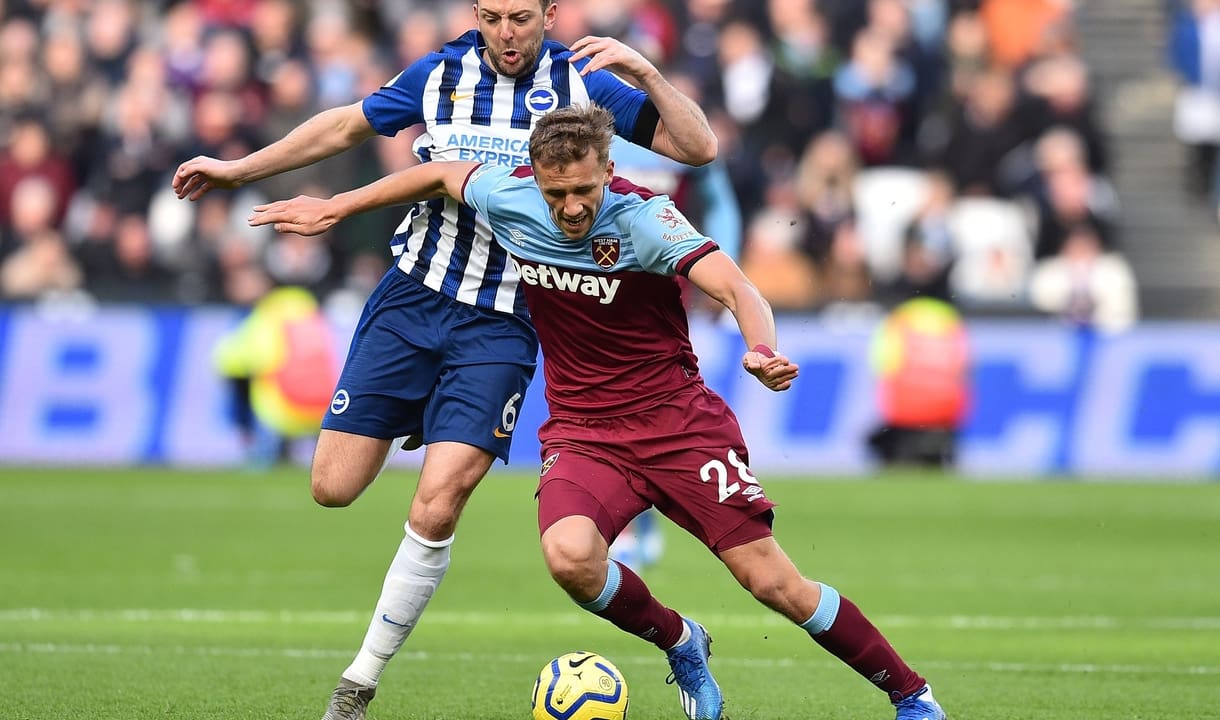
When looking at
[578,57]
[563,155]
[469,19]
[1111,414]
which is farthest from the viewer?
[469,19]

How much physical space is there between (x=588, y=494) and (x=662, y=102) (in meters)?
1.33

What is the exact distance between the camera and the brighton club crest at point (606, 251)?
6.15 metres

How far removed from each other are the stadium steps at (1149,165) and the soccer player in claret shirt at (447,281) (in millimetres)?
12817

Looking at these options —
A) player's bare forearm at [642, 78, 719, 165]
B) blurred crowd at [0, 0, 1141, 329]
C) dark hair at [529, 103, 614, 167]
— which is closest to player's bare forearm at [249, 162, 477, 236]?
dark hair at [529, 103, 614, 167]

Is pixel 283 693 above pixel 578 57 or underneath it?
underneath

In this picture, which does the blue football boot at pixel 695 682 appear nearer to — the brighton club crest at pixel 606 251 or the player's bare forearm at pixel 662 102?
the brighton club crest at pixel 606 251

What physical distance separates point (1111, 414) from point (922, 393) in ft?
5.18

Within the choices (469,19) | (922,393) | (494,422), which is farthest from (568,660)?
(469,19)

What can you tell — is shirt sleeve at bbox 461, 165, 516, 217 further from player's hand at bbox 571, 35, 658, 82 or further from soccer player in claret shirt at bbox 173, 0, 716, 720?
player's hand at bbox 571, 35, 658, 82

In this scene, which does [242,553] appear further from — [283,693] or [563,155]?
[563,155]

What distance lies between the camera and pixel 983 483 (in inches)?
627

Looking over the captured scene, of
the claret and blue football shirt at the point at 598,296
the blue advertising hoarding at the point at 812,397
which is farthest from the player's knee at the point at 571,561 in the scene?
the blue advertising hoarding at the point at 812,397

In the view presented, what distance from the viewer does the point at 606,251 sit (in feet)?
20.2

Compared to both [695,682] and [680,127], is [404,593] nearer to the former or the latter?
[695,682]
